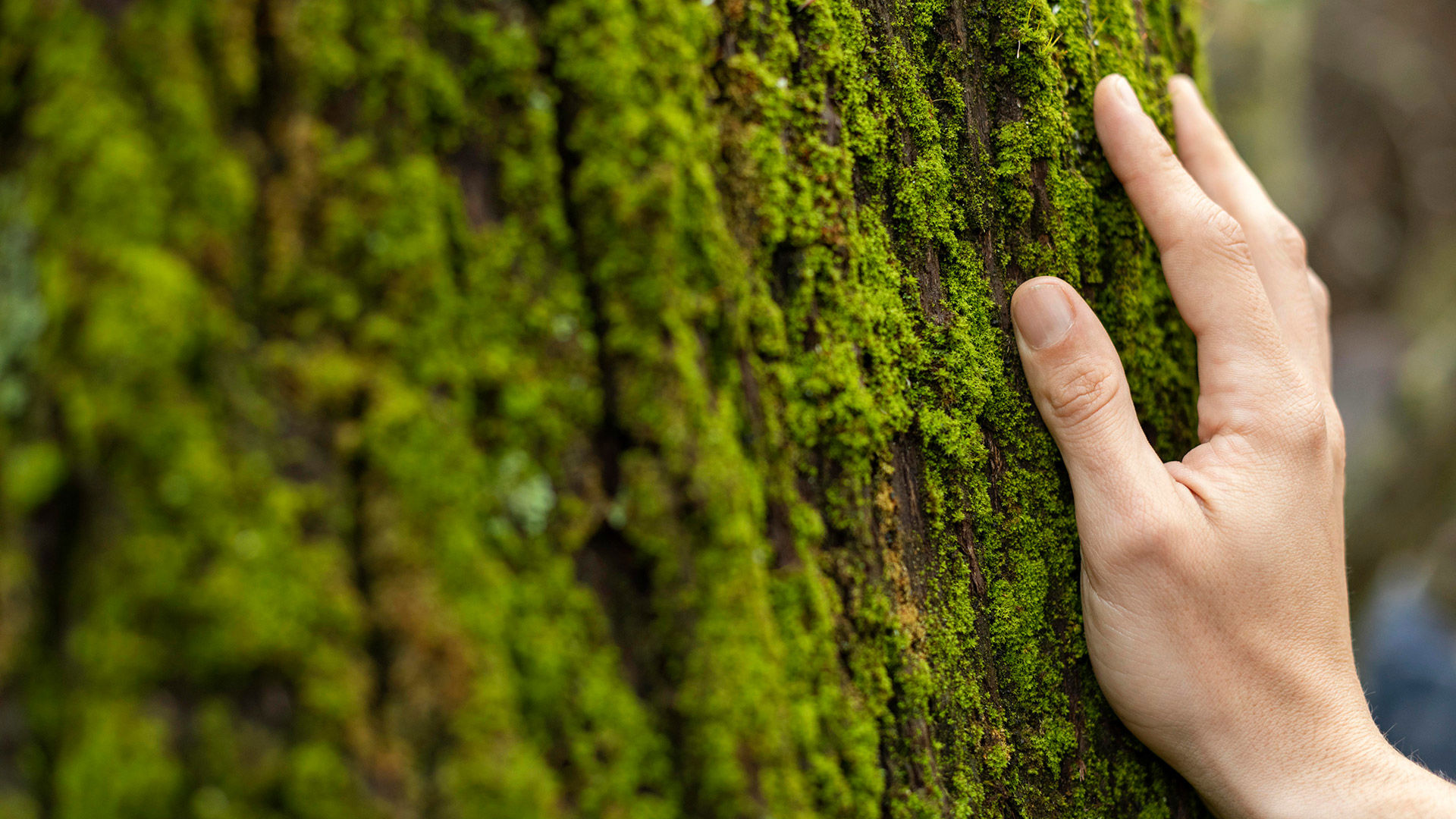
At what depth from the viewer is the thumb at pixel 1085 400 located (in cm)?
153

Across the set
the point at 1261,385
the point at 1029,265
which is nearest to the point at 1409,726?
the point at 1261,385

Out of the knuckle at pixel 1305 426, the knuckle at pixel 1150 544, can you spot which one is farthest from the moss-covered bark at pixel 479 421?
the knuckle at pixel 1305 426

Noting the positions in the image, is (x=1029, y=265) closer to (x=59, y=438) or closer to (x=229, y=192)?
(x=229, y=192)

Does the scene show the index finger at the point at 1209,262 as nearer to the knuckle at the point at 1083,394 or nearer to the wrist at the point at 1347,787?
the knuckle at the point at 1083,394

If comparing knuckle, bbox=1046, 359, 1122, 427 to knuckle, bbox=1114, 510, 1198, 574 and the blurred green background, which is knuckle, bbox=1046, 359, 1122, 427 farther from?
the blurred green background

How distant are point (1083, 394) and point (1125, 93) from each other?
76 cm

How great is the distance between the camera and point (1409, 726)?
5980 mm

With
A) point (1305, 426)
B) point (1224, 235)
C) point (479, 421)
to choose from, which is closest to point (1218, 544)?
point (1305, 426)

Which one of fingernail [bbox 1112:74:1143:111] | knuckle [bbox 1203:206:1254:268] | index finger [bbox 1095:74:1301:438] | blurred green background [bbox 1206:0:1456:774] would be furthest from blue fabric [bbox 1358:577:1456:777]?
fingernail [bbox 1112:74:1143:111]

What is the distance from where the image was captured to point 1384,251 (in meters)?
11.7

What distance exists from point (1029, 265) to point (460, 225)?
121 centimetres

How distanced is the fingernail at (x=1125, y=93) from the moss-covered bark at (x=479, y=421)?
614 mm

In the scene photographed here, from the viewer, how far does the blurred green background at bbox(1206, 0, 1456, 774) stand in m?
6.84

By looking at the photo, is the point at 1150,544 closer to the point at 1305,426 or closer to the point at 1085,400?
the point at 1085,400
